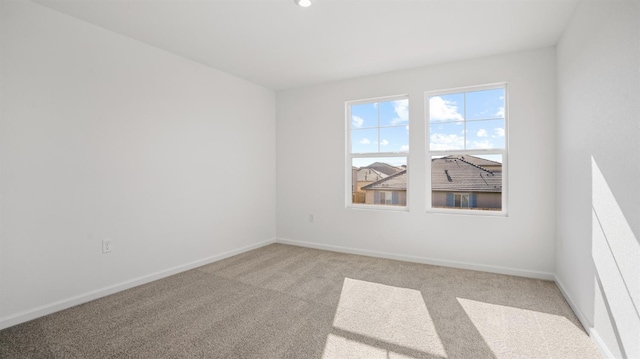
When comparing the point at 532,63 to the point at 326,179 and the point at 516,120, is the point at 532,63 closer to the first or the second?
the point at 516,120

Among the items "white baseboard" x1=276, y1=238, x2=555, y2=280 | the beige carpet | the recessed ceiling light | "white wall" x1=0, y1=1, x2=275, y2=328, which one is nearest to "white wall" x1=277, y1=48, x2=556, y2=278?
"white baseboard" x1=276, y1=238, x2=555, y2=280

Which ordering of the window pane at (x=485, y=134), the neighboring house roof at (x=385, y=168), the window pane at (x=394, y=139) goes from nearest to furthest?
the window pane at (x=485, y=134), the window pane at (x=394, y=139), the neighboring house roof at (x=385, y=168)

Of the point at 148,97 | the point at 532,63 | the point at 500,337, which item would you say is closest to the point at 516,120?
the point at 532,63

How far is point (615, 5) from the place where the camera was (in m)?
1.64

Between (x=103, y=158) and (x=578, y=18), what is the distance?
433cm

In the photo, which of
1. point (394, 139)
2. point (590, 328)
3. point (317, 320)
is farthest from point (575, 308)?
point (394, 139)

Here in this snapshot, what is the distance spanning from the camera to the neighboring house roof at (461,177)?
3.48m

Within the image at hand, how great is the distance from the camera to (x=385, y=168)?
162 inches

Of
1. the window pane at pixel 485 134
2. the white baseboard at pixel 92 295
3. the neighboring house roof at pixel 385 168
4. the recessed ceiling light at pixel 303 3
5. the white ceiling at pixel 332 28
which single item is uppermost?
the white ceiling at pixel 332 28

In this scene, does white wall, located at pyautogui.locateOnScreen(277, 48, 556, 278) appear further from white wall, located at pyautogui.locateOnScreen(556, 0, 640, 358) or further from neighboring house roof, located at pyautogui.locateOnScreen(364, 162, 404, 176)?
white wall, located at pyautogui.locateOnScreen(556, 0, 640, 358)

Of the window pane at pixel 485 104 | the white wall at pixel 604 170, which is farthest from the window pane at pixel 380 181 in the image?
the white wall at pixel 604 170

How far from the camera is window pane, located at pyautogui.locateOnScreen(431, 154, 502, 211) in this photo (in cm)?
346

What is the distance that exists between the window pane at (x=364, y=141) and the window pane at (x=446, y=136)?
2.56 ft

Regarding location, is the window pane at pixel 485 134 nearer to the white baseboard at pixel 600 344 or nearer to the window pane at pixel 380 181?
the window pane at pixel 380 181
